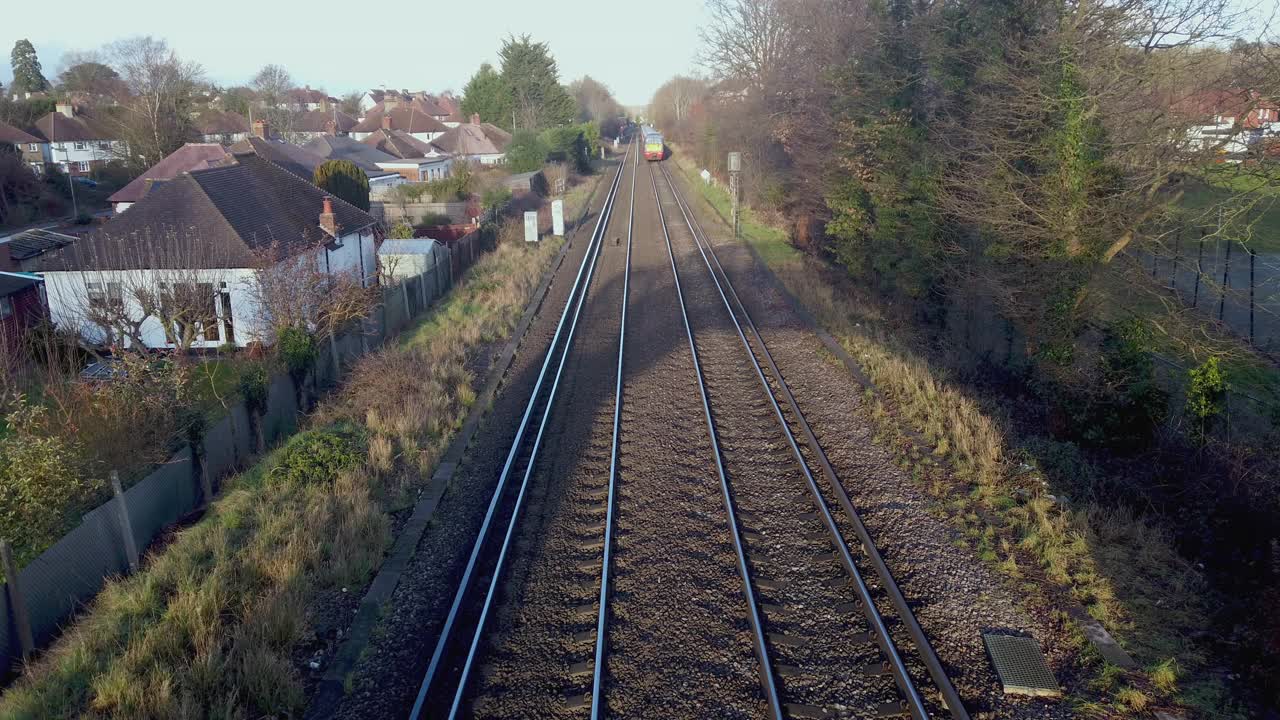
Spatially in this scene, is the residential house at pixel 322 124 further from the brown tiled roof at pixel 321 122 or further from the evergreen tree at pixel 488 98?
the evergreen tree at pixel 488 98

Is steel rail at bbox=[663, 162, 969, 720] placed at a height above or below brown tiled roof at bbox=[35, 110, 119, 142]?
below

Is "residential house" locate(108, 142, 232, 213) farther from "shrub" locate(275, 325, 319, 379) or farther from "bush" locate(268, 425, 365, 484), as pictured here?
"bush" locate(268, 425, 365, 484)

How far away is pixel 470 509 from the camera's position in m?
9.49

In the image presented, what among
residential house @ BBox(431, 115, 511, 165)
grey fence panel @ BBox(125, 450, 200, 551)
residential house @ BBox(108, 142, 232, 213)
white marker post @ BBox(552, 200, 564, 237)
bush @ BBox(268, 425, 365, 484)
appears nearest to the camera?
grey fence panel @ BBox(125, 450, 200, 551)

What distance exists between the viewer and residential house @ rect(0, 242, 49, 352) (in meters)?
18.8

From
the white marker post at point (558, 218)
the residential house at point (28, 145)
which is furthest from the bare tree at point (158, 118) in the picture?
the white marker post at point (558, 218)

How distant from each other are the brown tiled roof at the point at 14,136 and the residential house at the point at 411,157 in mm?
22763

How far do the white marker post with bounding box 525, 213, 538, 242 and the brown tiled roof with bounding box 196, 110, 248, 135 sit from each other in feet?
172

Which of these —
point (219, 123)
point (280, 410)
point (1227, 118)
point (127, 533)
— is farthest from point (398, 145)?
point (1227, 118)

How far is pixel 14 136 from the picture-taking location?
57.7 meters

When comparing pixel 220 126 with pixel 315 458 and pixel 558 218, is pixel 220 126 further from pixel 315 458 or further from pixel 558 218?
pixel 315 458

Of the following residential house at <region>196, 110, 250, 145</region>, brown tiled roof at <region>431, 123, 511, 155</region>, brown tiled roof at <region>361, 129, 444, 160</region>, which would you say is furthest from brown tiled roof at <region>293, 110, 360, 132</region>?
brown tiled roof at <region>361, 129, 444, 160</region>

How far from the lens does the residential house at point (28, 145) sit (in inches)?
2195

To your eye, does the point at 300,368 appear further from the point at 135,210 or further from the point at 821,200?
the point at 821,200
